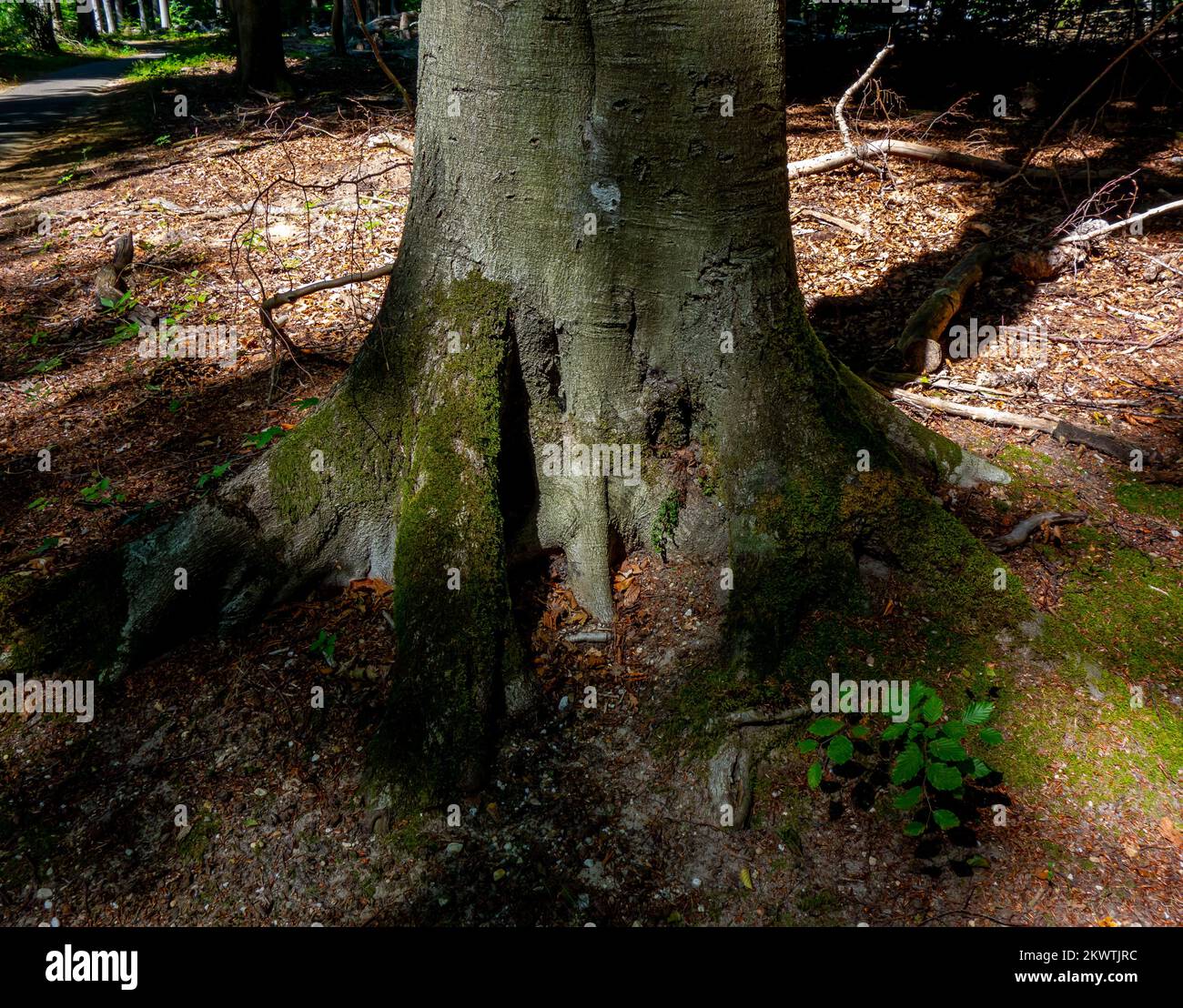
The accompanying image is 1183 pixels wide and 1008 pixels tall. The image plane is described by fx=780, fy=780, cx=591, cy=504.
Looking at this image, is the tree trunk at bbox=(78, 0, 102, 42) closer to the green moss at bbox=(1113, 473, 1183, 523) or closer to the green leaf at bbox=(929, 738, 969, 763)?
the green moss at bbox=(1113, 473, 1183, 523)

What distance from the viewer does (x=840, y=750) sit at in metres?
2.78

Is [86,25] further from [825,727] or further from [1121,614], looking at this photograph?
[1121,614]

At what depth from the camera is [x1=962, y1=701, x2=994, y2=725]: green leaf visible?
2.75 meters

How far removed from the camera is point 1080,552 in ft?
12.0

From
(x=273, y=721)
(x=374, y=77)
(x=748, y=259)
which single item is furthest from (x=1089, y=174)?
(x=374, y=77)

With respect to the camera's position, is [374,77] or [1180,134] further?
[374,77]

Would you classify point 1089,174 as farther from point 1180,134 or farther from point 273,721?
point 273,721

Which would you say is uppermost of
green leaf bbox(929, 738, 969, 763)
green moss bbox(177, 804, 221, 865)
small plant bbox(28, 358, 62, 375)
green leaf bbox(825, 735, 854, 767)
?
small plant bbox(28, 358, 62, 375)

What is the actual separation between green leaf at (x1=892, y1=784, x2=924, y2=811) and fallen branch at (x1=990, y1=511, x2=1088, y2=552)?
1512 mm

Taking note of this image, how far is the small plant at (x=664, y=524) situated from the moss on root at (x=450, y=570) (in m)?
0.71

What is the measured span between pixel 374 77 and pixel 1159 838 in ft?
59.2

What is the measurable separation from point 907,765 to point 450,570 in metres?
1.85
